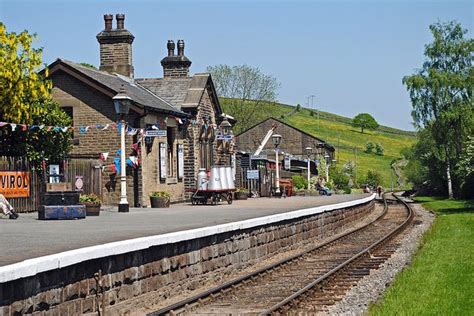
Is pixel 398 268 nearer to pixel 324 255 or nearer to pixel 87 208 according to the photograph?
pixel 324 255

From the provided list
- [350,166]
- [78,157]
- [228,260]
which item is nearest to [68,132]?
[78,157]

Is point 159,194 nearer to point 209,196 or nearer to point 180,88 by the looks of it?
point 209,196

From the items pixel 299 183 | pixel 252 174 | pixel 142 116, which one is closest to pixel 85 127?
pixel 142 116

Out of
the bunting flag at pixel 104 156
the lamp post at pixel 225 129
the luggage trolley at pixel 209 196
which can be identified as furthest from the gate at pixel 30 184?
the lamp post at pixel 225 129

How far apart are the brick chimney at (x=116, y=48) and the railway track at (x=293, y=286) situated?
1610 cm

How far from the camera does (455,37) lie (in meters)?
60.0

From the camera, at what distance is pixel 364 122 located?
180 meters

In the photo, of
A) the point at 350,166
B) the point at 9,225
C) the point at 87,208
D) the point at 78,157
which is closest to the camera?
the point at 9,225

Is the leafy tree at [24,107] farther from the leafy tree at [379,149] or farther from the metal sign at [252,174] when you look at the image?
the leafy tree at [379,149]

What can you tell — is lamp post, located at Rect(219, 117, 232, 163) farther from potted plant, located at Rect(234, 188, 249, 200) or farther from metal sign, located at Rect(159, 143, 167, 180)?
metal sign, located at Rect(159, 143, 167, 180)

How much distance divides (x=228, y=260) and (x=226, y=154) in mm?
25573

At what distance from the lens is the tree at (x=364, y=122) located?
180000mm

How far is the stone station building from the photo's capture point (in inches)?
1216

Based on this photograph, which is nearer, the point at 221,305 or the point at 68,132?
the point at 221,305
